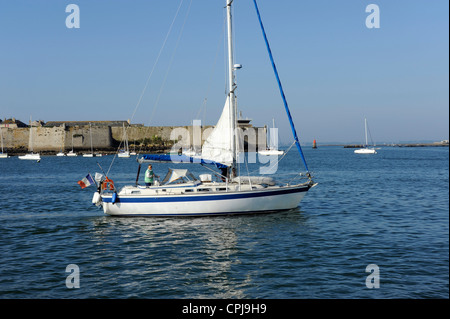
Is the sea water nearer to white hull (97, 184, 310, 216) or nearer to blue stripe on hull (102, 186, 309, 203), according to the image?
white hull (97, 184, 310, 216)

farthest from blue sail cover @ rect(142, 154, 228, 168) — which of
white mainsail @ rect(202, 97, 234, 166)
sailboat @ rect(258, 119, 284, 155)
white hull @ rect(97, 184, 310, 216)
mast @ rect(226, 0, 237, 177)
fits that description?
sailboat @ rect(258, 119, 284, 155)

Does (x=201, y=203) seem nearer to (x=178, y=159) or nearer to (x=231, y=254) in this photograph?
(x=178, y=159)

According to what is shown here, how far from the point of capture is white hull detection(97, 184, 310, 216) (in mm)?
17359

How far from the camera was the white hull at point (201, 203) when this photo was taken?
17359 mm

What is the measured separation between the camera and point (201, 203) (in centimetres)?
1741

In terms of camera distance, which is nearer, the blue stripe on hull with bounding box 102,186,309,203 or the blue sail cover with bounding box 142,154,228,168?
the blue stripe on hull with bounding box 102,186,309,203

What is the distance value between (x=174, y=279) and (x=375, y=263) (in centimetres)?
599

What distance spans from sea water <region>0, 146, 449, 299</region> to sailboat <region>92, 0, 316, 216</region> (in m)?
0.49

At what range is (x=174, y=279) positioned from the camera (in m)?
10.4

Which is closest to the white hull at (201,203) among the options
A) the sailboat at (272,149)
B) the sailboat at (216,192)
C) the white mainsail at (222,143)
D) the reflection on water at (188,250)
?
the sailboat at (216,192)

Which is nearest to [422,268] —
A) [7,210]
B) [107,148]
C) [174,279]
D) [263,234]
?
[263,234]

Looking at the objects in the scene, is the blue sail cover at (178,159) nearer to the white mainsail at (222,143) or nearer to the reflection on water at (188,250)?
the white mainsail at (222,143)

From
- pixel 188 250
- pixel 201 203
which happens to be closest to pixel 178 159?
pixel 201 203
